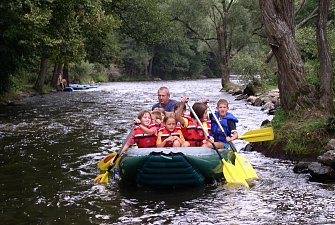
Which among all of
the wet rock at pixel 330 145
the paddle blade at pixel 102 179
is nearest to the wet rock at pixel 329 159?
the wet rock at pixel 330 145

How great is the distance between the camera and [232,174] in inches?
255

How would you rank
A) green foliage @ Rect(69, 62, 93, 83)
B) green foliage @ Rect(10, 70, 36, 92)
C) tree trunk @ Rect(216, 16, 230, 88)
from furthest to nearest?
green foliage @ Rect(69, 62, 93, 83) → tree trunk @ Rect(216, 16, 230, 88) → green foliage @ Rect(10, 70, 36, 92)

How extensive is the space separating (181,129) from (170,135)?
32cm

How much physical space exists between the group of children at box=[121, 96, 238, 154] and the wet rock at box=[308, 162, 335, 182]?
4.16 feet

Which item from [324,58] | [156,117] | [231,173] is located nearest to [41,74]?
[324,58]

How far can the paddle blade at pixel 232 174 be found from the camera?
21.2 feet

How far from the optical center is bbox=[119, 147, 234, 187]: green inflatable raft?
6.12 meters

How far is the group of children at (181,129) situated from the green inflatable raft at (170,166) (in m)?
0.36

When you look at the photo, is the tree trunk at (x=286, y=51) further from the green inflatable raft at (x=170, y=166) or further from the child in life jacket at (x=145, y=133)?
the child in life jacket at (x=145, y=133)

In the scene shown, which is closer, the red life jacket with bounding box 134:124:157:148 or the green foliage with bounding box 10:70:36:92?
the red life jacket with bounding box 134:124:157:148

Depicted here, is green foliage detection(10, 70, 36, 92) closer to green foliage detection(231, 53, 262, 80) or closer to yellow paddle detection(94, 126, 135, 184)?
green foliage detection(231, 53, 262, 80)

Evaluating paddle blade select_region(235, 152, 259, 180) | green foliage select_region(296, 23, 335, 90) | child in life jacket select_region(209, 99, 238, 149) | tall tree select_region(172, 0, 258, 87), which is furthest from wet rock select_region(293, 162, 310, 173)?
tall tree select_region(172, 0, 258, 87)

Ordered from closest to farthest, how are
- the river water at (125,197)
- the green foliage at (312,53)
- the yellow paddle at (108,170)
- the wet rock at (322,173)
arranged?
the river water at (125,197)
the wet rock at (322,173)
the yellow paddle at (108,170)
the green foliage at (312,53)

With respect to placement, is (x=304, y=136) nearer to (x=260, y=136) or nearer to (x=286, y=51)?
(x=260, y=136)
